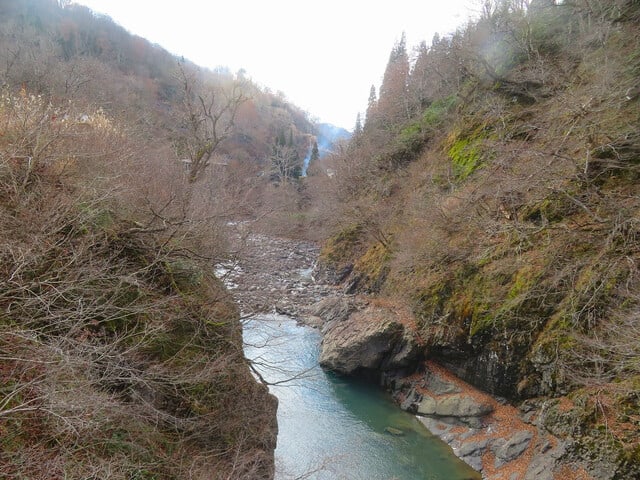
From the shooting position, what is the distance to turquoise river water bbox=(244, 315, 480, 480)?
29.1 feet

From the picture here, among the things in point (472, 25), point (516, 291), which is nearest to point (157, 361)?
point (516, 291)

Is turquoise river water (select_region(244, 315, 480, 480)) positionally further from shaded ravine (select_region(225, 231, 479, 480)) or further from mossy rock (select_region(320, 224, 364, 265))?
mossy rock (select_region(320, 224, 364, 265))

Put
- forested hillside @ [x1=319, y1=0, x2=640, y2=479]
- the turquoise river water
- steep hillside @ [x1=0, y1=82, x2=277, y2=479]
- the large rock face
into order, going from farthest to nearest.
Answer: the large rock face < the turquoise river water < forested hillside @ [x1=319, y1=0, x2=640, y2=479] < steep hillside @ [x1=0, y1=82, x2=277, y2=479]

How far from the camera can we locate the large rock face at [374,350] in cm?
1273

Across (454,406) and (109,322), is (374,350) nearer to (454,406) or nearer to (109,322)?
(454,406)

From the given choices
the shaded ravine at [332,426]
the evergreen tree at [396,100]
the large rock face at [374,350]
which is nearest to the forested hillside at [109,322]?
the shaded ravine at [332,426]

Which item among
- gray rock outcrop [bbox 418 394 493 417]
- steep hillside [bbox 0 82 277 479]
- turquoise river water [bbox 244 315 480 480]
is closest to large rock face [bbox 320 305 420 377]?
turquoise river water [bbox 244 315 480 480]

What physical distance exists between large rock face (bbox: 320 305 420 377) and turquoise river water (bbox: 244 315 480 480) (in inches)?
21.3

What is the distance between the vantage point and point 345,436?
33.5 ft

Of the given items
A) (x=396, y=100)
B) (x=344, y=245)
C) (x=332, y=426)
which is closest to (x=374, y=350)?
(x=332, y=426)

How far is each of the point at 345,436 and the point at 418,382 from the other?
324 cm

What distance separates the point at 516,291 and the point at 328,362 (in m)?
6.72

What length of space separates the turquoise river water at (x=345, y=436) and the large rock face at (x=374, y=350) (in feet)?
1.77

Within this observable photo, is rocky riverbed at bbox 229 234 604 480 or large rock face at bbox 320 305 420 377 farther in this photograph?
large rock face at bbox 320 305 420 377
